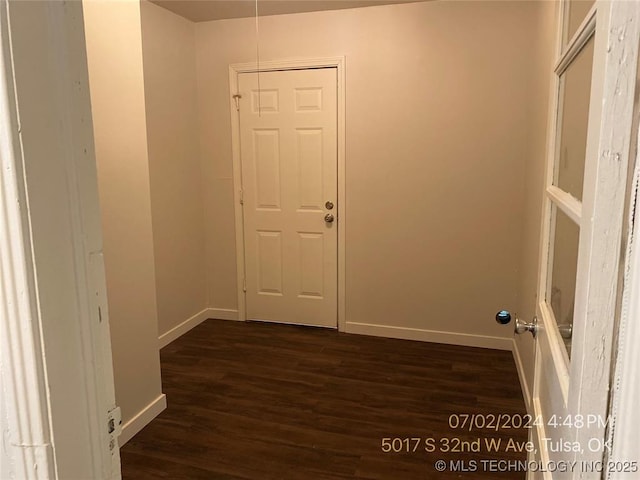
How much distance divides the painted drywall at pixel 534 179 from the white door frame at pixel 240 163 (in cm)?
129

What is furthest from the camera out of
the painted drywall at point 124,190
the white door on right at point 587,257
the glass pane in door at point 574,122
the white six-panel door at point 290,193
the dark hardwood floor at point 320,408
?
the white six-panel door at point 290,193

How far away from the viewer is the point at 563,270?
1.07 meters

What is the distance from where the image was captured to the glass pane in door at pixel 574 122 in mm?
853

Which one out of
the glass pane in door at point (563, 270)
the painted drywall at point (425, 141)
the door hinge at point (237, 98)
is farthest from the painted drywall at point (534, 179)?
the door hinge at point (237, 98)

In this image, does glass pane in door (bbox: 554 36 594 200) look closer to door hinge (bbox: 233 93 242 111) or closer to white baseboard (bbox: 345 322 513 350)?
white baseboard (bbox: 345 322 513 350)

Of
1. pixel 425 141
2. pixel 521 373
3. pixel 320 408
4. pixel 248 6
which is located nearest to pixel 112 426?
pixel 320 408

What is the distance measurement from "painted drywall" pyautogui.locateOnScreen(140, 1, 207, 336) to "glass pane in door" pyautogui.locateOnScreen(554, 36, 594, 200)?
2.90 meters

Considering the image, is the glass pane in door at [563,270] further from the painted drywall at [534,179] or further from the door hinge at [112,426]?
the painted drywall at [534,179]

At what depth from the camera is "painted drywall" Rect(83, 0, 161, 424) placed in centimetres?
213

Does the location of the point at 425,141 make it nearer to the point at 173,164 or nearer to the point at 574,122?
the point at 173,164

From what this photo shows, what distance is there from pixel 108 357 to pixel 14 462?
0.55ft

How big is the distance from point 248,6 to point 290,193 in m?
1.39

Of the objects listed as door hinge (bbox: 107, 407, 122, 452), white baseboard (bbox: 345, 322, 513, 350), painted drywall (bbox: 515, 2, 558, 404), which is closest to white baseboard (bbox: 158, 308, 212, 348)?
white baseboard (bbox: 345, 322, 513, 350)

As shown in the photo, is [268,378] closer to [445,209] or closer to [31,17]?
[445,209]
